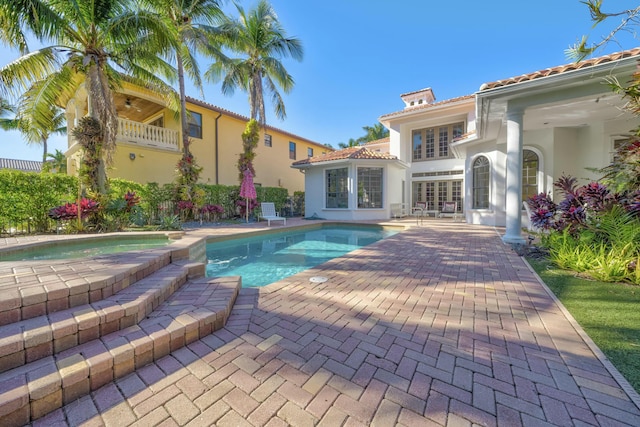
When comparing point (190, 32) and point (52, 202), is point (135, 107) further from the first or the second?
point (52, 202)

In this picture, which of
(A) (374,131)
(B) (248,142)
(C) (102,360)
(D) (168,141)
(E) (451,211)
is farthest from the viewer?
(A) (374,131)

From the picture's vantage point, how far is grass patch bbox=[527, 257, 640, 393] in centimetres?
223

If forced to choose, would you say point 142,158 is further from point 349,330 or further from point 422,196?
point 422,196

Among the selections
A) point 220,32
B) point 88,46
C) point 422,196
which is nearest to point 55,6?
point 88,46

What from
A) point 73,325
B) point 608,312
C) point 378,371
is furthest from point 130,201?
point 608,312

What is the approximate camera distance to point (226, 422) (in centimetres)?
160

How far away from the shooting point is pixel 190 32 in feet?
34.9

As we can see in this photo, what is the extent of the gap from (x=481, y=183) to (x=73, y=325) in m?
Answer: 13.8

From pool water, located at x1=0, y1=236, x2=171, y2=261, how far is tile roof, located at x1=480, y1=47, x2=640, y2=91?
28.3ft

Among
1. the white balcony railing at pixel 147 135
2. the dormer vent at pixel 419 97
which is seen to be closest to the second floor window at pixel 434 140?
the dormer vent at pixel 419 97

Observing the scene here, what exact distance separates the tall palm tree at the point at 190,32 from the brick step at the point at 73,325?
34.0ft

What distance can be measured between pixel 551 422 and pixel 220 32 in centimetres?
1542

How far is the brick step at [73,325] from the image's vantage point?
6.09ft

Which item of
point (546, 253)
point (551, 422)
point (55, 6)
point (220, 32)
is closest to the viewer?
point (551, 422)
